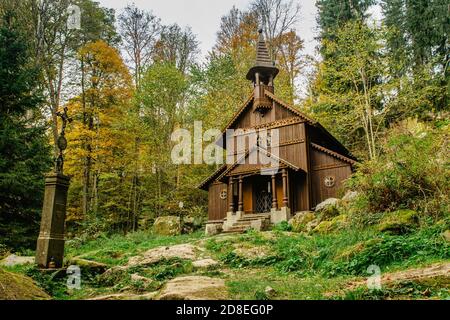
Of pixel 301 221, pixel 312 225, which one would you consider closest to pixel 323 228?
pixel 312 225

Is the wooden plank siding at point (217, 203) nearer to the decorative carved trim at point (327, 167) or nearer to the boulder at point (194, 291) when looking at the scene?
the decorative carved trim at point (327, 167)

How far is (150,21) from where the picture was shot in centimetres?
2998

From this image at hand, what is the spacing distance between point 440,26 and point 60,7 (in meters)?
23.9

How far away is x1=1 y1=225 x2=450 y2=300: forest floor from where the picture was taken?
16.8 feet

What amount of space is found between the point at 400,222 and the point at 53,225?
27.7ft

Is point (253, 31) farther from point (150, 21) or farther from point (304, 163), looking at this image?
point (304, 163)

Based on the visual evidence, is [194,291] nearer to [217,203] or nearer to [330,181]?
[330,181]

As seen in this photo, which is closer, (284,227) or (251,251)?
(251,251)

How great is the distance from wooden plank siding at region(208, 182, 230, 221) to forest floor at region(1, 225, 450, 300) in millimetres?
10974

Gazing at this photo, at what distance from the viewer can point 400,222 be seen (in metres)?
8.33

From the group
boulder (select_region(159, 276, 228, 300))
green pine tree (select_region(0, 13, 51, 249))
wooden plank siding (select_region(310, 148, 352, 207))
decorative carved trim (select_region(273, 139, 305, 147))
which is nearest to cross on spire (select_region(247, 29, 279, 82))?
decorative carved trim (select_region(273, 139, 305, 147))
